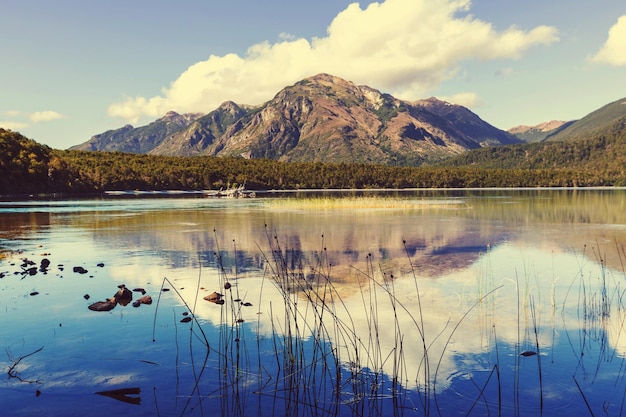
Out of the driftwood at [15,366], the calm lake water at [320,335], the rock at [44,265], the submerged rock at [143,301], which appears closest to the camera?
the calm lake water at [320,335]

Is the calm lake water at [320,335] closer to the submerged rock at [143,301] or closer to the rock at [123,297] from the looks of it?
the rock at [123,297]

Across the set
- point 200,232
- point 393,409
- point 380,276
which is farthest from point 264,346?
point 200,232

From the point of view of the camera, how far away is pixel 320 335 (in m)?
14.7

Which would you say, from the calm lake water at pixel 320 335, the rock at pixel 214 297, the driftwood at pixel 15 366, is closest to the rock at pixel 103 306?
the calm lake water at pixel 320 335

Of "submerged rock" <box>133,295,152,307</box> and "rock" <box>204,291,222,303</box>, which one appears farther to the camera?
"submerged rock" <box>133,295,152,307</box>

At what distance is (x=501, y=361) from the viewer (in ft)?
40.6

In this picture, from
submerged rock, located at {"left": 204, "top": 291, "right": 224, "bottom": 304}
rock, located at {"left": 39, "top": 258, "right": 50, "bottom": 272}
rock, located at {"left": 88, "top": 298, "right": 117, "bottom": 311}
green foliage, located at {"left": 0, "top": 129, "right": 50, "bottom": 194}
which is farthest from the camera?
green foliage, located at {"left": 0, "top": 129, "right": 50, "bottom": 194}

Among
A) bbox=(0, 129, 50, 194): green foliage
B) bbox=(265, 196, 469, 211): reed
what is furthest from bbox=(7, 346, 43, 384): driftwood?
bbox=(0, 129, 50, 194): green foliage

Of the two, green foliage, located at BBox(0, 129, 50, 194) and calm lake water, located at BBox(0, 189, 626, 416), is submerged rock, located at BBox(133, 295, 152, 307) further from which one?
green foliage, located at BBox(0, 129, 50, 194)

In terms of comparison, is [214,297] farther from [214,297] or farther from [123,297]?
[123,297]

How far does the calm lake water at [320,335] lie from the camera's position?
10.3 meters

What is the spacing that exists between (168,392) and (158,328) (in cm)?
485

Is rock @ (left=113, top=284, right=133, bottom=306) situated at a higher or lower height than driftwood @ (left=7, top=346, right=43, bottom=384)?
higher

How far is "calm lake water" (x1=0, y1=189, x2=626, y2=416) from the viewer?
10328 mm
